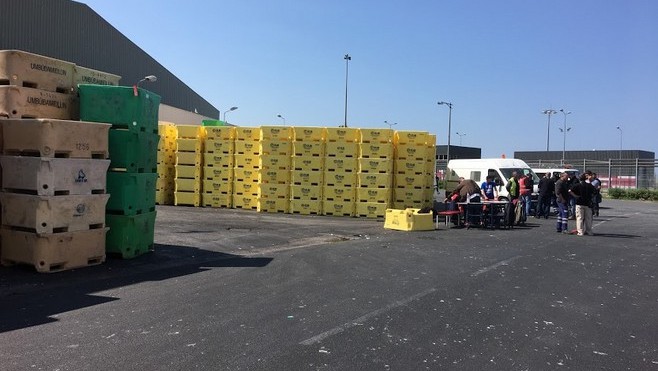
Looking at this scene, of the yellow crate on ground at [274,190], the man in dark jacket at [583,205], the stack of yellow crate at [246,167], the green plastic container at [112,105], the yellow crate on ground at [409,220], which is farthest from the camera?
the stack of yellow crate at [246,167]

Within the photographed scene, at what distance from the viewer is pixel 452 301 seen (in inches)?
267

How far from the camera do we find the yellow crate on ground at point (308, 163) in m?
18.5

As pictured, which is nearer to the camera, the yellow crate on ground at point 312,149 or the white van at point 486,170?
the yellow crate on ground at point 312,149

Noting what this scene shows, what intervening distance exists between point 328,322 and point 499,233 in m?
10.4

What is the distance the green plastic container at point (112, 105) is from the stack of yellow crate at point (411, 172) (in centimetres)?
1106

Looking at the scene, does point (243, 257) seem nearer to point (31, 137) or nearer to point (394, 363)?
point (31, 137)

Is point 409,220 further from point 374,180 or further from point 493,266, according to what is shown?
point 493,266

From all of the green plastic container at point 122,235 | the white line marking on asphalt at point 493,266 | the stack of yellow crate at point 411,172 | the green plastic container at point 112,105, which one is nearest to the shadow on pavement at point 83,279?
the green plastic container at point 122,235

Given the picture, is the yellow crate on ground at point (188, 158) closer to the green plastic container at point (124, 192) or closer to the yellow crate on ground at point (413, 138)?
the yellow crate on ground at point (413, 138)

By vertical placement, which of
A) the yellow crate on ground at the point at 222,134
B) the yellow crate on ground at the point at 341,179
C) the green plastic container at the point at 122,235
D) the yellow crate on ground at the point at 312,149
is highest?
the yellow crate on ground at the point at 222,134

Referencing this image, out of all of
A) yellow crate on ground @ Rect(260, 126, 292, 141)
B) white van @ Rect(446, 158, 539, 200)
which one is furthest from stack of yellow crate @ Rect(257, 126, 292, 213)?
white van @ Rect(446, 158, 539, 200)

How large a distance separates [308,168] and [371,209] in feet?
9.07

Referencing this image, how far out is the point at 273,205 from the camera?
62.3ft

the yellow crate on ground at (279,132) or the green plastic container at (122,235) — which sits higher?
the yellow crate on ground at (279,132)
